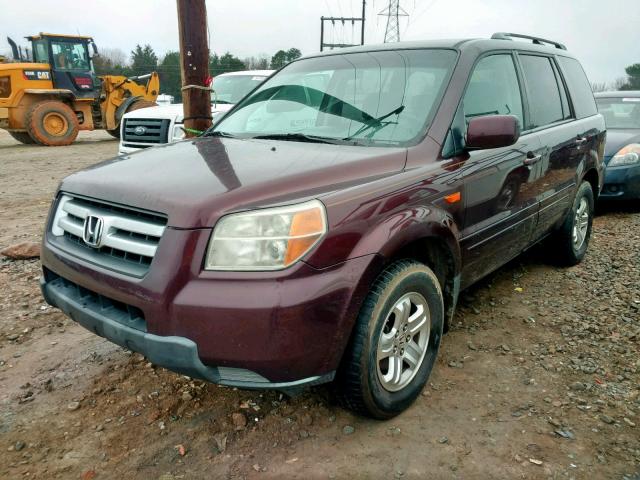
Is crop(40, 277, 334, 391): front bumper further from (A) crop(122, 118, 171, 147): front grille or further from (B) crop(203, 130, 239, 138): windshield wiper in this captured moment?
(A) crop(122, 118, 171, 147): front grille

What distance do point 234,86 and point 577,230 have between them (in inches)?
261

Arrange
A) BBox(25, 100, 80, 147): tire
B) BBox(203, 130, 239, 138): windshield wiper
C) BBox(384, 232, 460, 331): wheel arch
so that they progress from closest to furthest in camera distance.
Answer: BBox(384, 232, 460, 331): wheel arch
BBox(203, 130, 239, 138): windshield wiper
BBox(25, 100, 80, 147): tire

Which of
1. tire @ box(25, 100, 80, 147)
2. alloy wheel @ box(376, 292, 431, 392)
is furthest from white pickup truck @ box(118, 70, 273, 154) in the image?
tire @ box(25, 100, 80, 147)

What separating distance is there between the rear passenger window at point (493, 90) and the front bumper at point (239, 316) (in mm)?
1450

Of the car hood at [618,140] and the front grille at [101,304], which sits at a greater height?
the car hood at [618,140]

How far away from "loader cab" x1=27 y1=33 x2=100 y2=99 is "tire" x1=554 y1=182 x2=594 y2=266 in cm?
1519

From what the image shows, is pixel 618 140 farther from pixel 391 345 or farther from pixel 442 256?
pixel 391 345

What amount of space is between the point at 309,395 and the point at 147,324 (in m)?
1.02

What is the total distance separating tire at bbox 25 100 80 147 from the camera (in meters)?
14.8

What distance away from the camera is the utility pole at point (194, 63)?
4.00 metres

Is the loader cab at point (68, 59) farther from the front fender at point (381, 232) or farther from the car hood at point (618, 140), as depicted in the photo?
the front fender at point (381, 232)

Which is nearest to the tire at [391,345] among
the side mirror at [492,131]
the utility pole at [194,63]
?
the side mirror at [492,131]

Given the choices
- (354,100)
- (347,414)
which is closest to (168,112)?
(354,100)

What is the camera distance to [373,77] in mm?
3119
